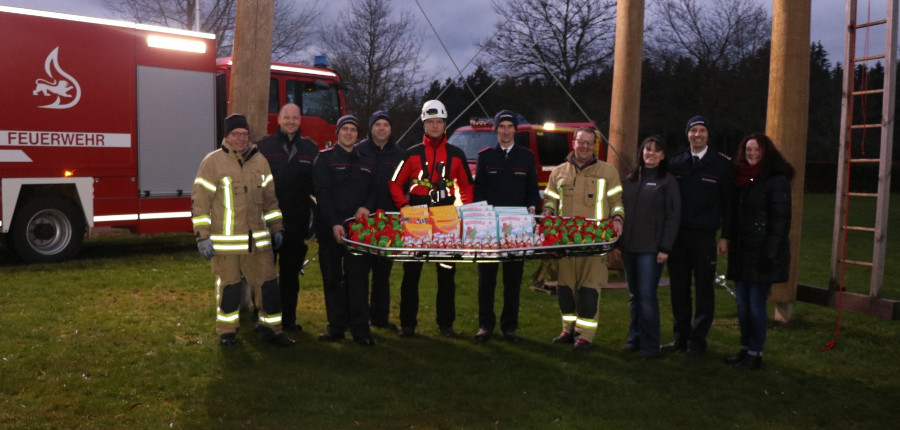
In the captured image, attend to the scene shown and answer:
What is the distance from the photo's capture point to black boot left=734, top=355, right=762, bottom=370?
6.20 meters

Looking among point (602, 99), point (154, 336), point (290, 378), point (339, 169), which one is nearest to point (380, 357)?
point (290, 378)

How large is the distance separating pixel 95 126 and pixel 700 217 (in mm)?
8200

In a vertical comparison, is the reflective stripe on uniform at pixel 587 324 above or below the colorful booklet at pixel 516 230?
below

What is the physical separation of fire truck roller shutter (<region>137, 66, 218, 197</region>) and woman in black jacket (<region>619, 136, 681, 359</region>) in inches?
300

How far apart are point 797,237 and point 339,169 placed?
4.37 meters

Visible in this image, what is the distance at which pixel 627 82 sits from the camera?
30.6 feet

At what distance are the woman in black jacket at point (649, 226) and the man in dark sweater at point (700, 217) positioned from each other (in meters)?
0.21

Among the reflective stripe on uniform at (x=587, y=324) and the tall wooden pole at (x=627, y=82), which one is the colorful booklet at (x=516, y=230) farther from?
the tall wooden pole at (x=627, y=82)

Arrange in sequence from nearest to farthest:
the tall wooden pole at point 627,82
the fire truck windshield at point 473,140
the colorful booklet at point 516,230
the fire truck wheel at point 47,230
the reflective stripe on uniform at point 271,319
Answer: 1. the colorful booklet at point 516,230
2. the reflective stripe on uniform at point 271,319
3. the tall wooden pole at point 627,82
4. the fire truck wheel at point 47,230
5. the fire truck windshield at point 473,140

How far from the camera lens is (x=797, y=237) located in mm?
7723

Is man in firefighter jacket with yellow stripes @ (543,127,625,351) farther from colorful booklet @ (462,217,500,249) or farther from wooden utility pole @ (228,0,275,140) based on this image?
wooden utility pole @ (228,0,275,140)

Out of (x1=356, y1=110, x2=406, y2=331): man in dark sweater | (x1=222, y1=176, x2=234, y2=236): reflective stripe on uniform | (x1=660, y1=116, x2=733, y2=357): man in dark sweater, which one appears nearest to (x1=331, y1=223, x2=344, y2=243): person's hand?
(x1=356, y1=110, x2=406, y2=331): man in dark sweater

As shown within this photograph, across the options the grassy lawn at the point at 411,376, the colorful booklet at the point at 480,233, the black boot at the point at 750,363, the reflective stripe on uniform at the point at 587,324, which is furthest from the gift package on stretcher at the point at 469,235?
the black boot at the point at 750,363

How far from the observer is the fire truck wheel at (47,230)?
10.6 m
